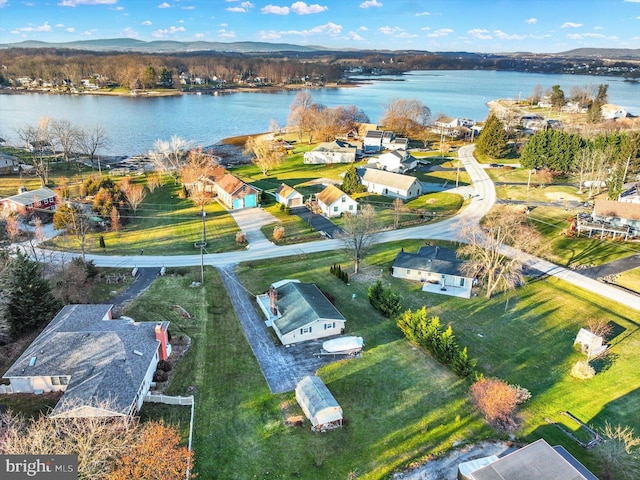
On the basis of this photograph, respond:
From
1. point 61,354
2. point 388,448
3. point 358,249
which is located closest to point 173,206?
point 358,249

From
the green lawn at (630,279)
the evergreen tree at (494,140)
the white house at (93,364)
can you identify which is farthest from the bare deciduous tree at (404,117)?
the white house at (93,364)

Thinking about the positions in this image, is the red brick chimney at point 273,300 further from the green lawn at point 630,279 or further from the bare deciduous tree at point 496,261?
the green lawn at point 630,279

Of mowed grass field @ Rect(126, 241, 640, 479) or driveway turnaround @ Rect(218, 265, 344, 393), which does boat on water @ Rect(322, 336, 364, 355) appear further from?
mowed grass field @ Rect(126, 241, 640, 479)

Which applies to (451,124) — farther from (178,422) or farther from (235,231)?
(178,422)

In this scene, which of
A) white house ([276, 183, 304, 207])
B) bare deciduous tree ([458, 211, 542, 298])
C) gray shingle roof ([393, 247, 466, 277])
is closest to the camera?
bare deciduous tree ([458, 211, 542, 298])

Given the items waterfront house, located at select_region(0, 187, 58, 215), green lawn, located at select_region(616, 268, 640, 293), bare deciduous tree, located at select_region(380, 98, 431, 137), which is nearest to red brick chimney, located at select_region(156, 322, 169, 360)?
waterfront house, located at select_region(0, 187, 58, 215)

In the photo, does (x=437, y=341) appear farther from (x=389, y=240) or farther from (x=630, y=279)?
(x=630, y=279)
